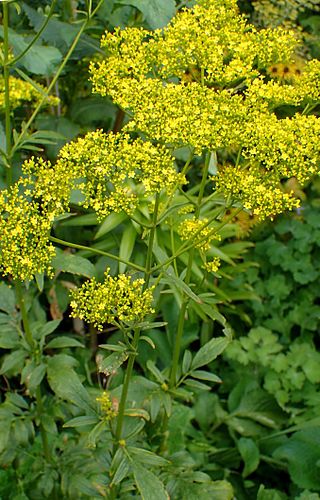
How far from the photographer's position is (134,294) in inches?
67.6

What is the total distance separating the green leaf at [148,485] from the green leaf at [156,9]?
1.57 m

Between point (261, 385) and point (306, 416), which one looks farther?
point (261, 385)

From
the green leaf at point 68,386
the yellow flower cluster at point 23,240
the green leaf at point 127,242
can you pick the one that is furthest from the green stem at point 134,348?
the green leaf at point 127,242

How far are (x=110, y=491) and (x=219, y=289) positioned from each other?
1.68 metres

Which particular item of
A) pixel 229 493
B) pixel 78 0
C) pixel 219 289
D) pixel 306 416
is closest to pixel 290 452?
pixel 306 416

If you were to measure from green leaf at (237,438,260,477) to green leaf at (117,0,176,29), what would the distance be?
1.90m

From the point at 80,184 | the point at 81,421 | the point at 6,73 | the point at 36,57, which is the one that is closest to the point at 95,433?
the point at 81,421

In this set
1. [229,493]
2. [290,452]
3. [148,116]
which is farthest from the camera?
[290,452]

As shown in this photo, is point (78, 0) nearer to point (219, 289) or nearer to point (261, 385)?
point (219, 289)

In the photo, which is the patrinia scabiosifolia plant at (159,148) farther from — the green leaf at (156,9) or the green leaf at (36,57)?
the green leaf at (36,57)

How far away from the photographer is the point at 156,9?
247 cm

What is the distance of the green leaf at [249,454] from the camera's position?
9.95 ft

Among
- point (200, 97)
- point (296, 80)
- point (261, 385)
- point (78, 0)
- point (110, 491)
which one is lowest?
point (110, 491)

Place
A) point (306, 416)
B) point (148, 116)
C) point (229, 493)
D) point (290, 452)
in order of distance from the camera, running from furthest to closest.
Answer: point (306, 416) → point (290, 452) → point (229, 493) → point (148, 116)
